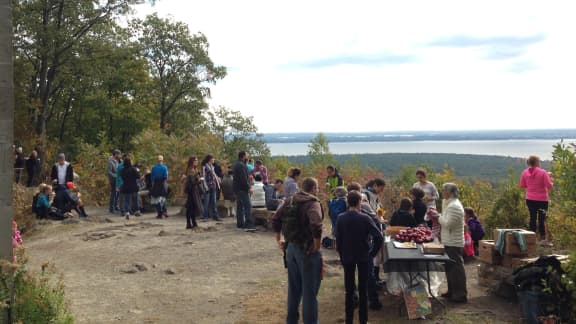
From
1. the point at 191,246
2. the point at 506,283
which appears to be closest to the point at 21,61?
the point at 191,246

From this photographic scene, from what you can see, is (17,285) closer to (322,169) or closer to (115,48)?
(322,169)

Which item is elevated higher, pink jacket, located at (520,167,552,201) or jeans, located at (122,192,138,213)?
pink jacket, located at (520,167,552,201)

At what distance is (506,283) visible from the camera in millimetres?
7328

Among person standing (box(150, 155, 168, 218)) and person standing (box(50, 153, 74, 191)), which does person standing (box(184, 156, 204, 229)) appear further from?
person standing (box(50, 153, 74, 191))

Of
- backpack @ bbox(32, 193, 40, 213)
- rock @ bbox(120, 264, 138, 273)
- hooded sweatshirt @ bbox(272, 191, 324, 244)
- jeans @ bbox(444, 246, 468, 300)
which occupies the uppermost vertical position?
hooded sweatshirt @ bbox(272, 191, 324, 244)

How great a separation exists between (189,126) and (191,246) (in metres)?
32.7

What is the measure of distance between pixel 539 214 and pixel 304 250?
6437 millimetres

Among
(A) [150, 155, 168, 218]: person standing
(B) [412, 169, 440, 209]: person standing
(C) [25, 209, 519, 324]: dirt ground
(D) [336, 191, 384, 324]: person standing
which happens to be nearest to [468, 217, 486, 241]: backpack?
(C) [25, 209, 519, 324]: dirt ground

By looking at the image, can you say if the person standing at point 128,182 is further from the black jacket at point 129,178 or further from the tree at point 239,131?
the tree at point 239,131

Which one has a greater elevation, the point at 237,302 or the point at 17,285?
the point at 17,285

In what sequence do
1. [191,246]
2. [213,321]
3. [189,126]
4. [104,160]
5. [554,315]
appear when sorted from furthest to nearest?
[189,126], [104,160], [191,246], [213,321], [554,315]

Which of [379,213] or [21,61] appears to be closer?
[379,213]

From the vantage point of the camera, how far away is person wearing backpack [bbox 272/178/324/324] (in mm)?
5586

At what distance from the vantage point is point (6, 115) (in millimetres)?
4660
